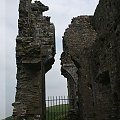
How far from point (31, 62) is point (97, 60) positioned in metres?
2.55

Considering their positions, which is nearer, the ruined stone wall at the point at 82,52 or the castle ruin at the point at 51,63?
the castle ruin at the point at 51,63

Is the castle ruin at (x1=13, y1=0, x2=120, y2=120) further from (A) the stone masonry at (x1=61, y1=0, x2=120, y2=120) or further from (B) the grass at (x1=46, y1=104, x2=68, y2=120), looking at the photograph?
(B) the grass at (x1=46, y1=104, x2=68, y2=120)

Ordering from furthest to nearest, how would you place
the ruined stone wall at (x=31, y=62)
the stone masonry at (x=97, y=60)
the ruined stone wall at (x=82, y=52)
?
the ruined stone wall at (x=82, y=52) < the ruined stone wall at (x=31, y=62) < the stone masonry at (x=97, y=60)

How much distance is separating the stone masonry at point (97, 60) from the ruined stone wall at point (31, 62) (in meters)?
1.85

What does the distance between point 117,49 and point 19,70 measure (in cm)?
352

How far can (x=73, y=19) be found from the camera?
1348 centimetres

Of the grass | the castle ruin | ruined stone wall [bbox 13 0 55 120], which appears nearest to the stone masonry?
the castle ruin

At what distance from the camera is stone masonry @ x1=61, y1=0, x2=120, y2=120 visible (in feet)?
23.6

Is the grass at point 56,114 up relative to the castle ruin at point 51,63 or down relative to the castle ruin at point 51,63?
down

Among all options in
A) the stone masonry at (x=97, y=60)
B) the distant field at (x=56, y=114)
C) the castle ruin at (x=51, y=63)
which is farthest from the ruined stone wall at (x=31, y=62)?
the distant field at (x=56, y=114)

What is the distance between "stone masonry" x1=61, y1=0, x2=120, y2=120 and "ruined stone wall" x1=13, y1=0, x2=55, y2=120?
185 cm

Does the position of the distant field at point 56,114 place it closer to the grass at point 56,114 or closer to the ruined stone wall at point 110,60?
the grass at point 56,114

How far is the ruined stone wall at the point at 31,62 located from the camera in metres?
8.29

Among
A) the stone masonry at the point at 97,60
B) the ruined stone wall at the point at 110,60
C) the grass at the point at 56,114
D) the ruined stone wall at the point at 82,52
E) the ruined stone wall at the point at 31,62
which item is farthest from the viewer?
the grass at the point at 56,114
